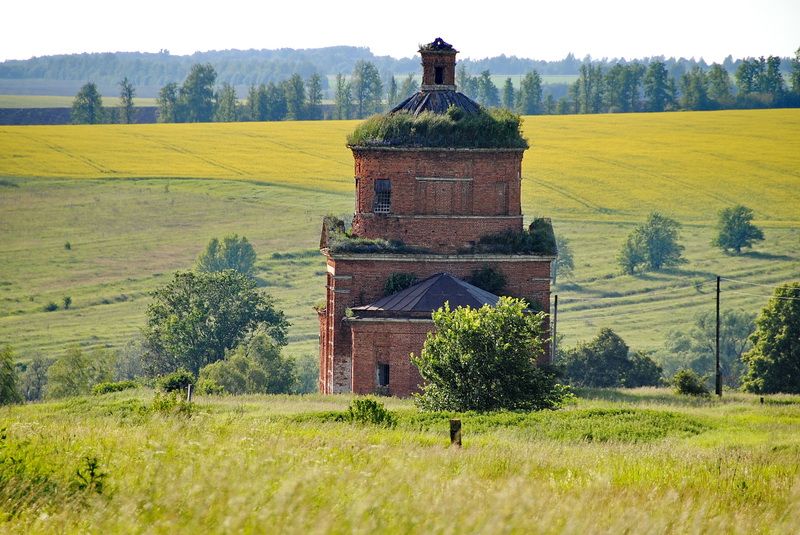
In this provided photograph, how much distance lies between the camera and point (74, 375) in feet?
200

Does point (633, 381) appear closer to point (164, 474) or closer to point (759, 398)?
point (759, 398)

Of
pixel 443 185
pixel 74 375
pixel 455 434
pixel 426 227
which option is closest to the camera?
pixel 455 434

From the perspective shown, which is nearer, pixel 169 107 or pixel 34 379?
pixel 34 379

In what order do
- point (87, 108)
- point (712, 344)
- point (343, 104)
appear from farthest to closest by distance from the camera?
point (343, 104) < point (87, 108) < point (712, 344)

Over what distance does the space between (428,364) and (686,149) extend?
295 feet

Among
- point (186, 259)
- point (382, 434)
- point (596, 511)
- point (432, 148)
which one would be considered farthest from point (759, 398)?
point (186, 259)

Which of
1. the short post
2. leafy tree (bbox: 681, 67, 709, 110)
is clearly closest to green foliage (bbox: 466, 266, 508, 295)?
the short post

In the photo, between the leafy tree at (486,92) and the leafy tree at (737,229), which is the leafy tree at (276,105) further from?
the leafy tree at (737,229)

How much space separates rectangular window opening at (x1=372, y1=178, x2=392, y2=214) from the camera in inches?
1772

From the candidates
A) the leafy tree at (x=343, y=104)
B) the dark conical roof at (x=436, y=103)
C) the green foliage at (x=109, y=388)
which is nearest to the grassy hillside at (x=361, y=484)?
the green foliage at (x=109, y=388)

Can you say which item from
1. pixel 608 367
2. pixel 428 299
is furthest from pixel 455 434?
pixel 608 367

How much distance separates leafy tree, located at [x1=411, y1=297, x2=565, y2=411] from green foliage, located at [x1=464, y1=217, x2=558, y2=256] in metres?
10.1

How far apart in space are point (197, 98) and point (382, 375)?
13125cm

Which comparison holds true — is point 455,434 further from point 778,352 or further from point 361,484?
point 778,352
